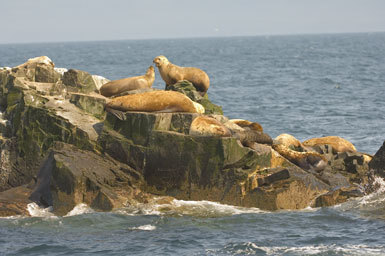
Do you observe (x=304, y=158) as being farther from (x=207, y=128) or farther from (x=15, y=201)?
(x=15, y=201)

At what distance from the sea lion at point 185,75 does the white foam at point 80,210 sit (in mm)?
6283

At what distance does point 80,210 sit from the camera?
14.1 meters

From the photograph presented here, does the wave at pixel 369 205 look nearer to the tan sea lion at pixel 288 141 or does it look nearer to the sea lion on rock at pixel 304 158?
the sea lion on rock at pixel 304 158

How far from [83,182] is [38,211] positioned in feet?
3.86

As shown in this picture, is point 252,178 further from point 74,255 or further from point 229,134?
point 74,255

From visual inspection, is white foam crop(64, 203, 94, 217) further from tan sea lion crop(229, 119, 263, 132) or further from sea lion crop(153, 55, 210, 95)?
sea lion crop(153, 55, 210, 95)

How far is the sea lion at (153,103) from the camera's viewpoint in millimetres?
16031

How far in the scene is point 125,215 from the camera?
45.5 feet

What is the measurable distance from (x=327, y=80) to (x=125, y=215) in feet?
160

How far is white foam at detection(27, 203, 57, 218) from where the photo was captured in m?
14.1

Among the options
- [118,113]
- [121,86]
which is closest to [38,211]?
[118,113]

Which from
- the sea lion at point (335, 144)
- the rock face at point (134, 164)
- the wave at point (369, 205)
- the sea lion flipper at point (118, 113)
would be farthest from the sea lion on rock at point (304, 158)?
the sea lion flipper at point (118, 113)

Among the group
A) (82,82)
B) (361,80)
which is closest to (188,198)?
(82,82)

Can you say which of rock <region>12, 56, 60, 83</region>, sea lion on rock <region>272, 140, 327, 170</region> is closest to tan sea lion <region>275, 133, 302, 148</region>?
sea lion on rock <region>272, 140, 327, 170</region>
